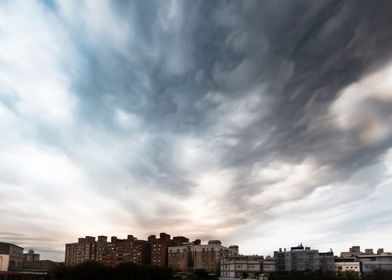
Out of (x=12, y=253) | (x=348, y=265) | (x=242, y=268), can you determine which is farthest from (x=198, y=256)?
(x=12, y=253)

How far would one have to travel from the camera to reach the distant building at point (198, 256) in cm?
14475

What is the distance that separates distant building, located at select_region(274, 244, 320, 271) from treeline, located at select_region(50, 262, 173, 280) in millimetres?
44306

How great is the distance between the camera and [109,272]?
88375mm

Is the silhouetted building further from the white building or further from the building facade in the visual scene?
the white building

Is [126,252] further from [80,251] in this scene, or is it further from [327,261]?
[327,261]

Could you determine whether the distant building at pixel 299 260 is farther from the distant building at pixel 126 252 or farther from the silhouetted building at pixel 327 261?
the distant building at pixel 126 252

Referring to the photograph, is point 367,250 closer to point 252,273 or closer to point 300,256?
point 300,256

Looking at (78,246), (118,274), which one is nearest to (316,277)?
(118,274)

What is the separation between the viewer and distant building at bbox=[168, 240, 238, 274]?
144750 millimetres

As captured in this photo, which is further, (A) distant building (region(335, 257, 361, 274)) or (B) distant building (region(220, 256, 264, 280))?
(B) distant building (region(220, 256, 264, 280))

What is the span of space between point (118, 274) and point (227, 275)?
4264cm

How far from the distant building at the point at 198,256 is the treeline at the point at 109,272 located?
52015 millimetres

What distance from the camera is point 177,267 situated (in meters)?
152

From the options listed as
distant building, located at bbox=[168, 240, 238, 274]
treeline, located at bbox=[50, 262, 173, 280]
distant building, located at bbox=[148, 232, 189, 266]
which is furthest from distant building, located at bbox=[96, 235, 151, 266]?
treeline, located at bbox=[50, 262, 173, 280]
